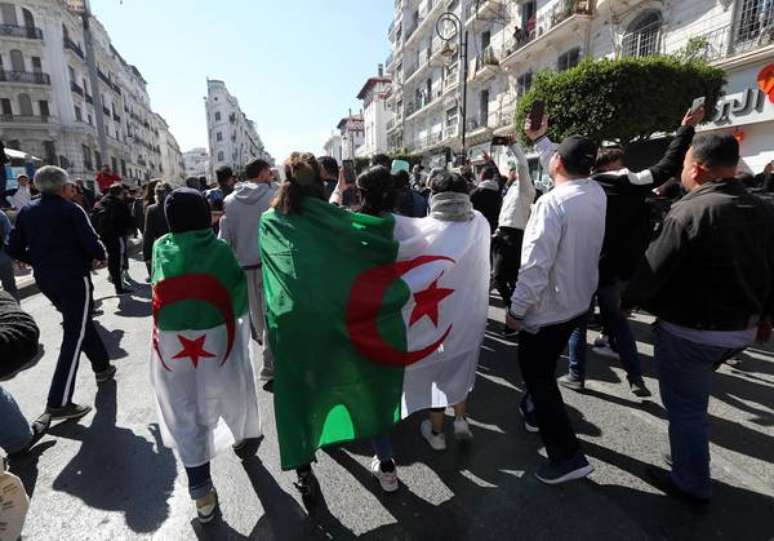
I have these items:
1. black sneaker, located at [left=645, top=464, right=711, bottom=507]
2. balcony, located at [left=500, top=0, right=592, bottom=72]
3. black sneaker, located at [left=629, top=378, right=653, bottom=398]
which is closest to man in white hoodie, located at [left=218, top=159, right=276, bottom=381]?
black sneaker, located at [left=645, top=464, right=711, bottom=507]

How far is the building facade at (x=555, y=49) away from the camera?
1162cm

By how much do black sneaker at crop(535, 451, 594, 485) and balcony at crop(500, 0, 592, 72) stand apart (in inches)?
749

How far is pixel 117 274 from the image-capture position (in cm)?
780

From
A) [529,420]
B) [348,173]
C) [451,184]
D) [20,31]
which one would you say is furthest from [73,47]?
[529,420]

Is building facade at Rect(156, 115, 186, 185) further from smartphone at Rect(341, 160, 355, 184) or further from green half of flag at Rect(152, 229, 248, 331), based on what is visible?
green half of flag at Rect(152, 229, 248, 331)

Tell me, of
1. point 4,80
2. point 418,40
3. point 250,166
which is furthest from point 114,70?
point 250,166

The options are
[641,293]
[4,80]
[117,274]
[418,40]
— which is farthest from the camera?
[418,40]

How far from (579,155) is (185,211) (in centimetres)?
232

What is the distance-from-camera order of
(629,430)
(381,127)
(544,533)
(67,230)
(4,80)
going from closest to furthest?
(544,533) → (629,430) → (67,230) → (4,80) → (381,127)

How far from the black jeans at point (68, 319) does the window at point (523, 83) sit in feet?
74.0

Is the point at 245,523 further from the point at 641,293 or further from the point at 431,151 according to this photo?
the point at 431,151

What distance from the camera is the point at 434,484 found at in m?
2.71

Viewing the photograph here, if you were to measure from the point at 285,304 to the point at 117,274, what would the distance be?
6.91 metres

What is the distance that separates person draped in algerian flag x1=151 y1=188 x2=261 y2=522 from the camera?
239 cm
